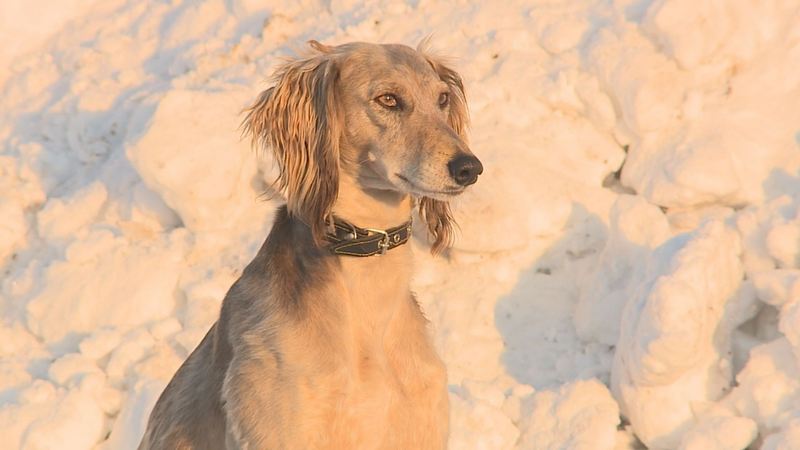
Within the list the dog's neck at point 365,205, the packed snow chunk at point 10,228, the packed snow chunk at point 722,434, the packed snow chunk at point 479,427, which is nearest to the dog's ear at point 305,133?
the dog's neck at point 365,205

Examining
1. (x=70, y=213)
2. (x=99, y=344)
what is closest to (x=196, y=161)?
(x=70, y=213)

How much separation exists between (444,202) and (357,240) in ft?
1.83

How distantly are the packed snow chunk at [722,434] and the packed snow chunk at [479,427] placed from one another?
1.01 m

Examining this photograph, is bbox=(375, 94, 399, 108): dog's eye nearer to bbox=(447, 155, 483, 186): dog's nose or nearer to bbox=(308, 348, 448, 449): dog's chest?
bbox=(447, 155, 483, 186): dog's nose

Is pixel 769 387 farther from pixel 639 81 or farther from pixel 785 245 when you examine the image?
pixel 639 81

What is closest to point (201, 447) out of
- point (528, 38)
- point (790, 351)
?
point (790, 351)

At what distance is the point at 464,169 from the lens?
4.72 metres

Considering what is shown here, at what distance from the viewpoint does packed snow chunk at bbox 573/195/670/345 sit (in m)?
7.83

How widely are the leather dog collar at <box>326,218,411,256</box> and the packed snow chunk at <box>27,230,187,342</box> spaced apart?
12.2 ft

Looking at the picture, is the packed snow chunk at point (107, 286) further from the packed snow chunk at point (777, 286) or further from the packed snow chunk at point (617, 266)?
the packed snow chunk at point (777, 286)

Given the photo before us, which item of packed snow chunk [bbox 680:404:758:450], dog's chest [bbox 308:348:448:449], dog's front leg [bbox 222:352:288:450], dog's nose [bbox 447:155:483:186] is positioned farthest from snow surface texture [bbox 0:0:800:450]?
dog's nose [bbox 447:155:483:186]

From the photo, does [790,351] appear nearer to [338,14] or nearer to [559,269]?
[559,269]

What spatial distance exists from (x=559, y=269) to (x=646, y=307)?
4.10ft

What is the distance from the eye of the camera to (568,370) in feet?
25.7
